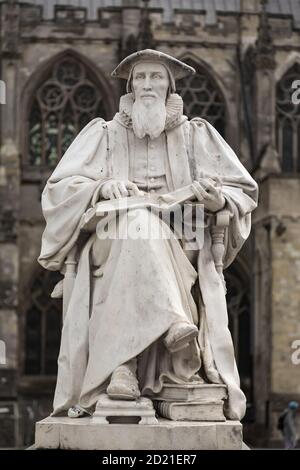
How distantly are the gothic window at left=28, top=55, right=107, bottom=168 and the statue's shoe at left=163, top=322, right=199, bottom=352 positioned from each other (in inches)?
893

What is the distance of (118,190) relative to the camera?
185 inches

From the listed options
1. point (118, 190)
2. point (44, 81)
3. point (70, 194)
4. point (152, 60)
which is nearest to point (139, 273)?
point (118, 190)

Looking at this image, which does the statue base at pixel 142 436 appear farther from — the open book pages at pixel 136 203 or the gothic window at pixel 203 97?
the gothic window at pixel 203 97

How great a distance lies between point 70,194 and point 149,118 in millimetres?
537

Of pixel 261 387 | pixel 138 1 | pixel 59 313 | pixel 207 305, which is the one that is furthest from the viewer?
pixel 138 1

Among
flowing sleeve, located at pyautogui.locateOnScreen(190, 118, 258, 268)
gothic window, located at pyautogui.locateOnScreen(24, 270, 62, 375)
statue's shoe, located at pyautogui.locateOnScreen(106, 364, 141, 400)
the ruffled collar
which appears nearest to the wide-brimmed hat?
the ruffled collar

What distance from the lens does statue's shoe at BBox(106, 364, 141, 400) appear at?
430 centimetres

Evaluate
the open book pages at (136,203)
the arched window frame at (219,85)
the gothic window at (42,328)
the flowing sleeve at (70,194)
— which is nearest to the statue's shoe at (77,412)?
the flowing sleeve at (70,194)

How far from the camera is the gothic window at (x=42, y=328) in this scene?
25.3m

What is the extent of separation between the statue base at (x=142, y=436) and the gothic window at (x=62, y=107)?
2278 cm

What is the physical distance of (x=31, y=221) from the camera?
84.3ft

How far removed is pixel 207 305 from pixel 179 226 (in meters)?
0.37
